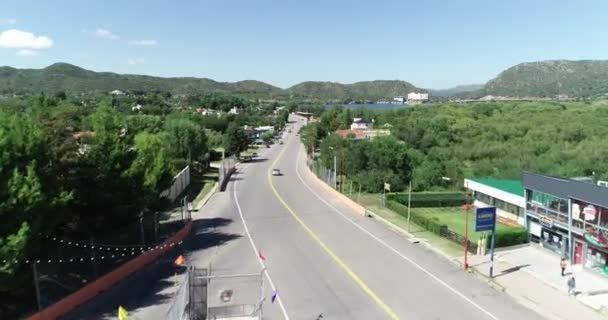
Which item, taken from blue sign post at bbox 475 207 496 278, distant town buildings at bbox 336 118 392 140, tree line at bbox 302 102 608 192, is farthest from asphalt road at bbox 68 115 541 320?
distant town buildings at bbox 336 118 392 140

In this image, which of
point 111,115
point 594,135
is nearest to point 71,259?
point 111,115

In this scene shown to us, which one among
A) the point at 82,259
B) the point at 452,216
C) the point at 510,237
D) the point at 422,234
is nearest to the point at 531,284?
the point at 510,237

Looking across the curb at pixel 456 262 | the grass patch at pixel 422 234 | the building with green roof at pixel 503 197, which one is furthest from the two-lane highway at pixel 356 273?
the building with green roof at pixel 503 197

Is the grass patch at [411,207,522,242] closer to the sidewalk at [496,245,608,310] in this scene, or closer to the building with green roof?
the building with green roof

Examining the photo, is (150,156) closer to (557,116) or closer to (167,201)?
(167,201)

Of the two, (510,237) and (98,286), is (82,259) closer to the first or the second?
(98,286)
